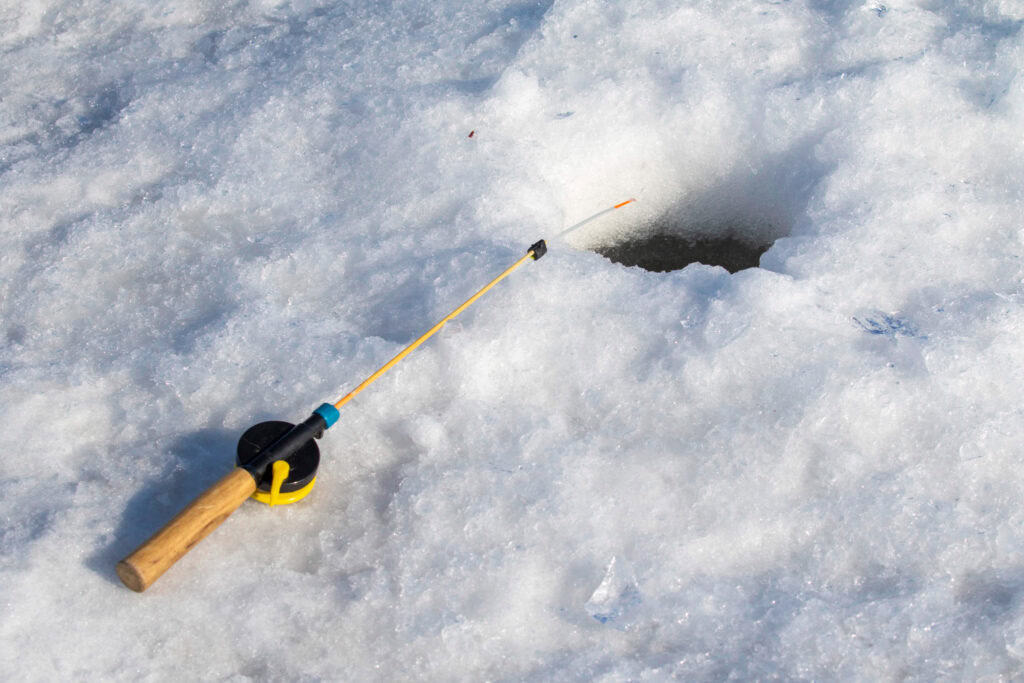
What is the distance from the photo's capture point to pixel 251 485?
216 cm

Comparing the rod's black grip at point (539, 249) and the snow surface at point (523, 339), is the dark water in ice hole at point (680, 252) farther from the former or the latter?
the rod's black grip at point (539, 249)

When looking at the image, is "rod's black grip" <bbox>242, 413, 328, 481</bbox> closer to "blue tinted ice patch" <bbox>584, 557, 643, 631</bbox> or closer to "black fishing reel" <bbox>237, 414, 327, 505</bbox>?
"black fishing reel" <bbox>237, 414, 327, 505</bbox>

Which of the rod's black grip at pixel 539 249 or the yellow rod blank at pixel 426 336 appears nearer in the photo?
the yellow rod blank at pixel 426 336

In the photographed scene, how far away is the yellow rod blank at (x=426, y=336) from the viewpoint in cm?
240

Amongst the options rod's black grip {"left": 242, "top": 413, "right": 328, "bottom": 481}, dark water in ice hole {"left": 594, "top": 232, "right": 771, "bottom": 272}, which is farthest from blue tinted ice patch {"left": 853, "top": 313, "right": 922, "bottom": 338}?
rod's black grip {"left": 242, "top": 413, "right": 328, "bottom": 481}

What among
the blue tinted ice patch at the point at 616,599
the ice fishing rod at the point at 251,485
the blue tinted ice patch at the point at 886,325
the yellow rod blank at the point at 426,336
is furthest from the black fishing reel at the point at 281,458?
the blue tinted ice patch at the point at 886,325

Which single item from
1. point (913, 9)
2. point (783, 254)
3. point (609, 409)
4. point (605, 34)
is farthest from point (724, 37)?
point (609, 409)

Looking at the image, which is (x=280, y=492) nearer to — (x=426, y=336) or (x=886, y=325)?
(x=426, y=336)

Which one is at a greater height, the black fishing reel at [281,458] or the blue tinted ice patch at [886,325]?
the black fishing reel at [281,458]

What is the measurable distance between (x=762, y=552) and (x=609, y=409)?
1.82 feet

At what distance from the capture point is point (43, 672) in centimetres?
198

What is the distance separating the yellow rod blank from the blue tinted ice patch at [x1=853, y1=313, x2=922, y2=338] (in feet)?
3.25

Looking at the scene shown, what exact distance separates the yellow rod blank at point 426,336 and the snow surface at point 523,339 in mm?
50

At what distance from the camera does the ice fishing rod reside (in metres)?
2.04
